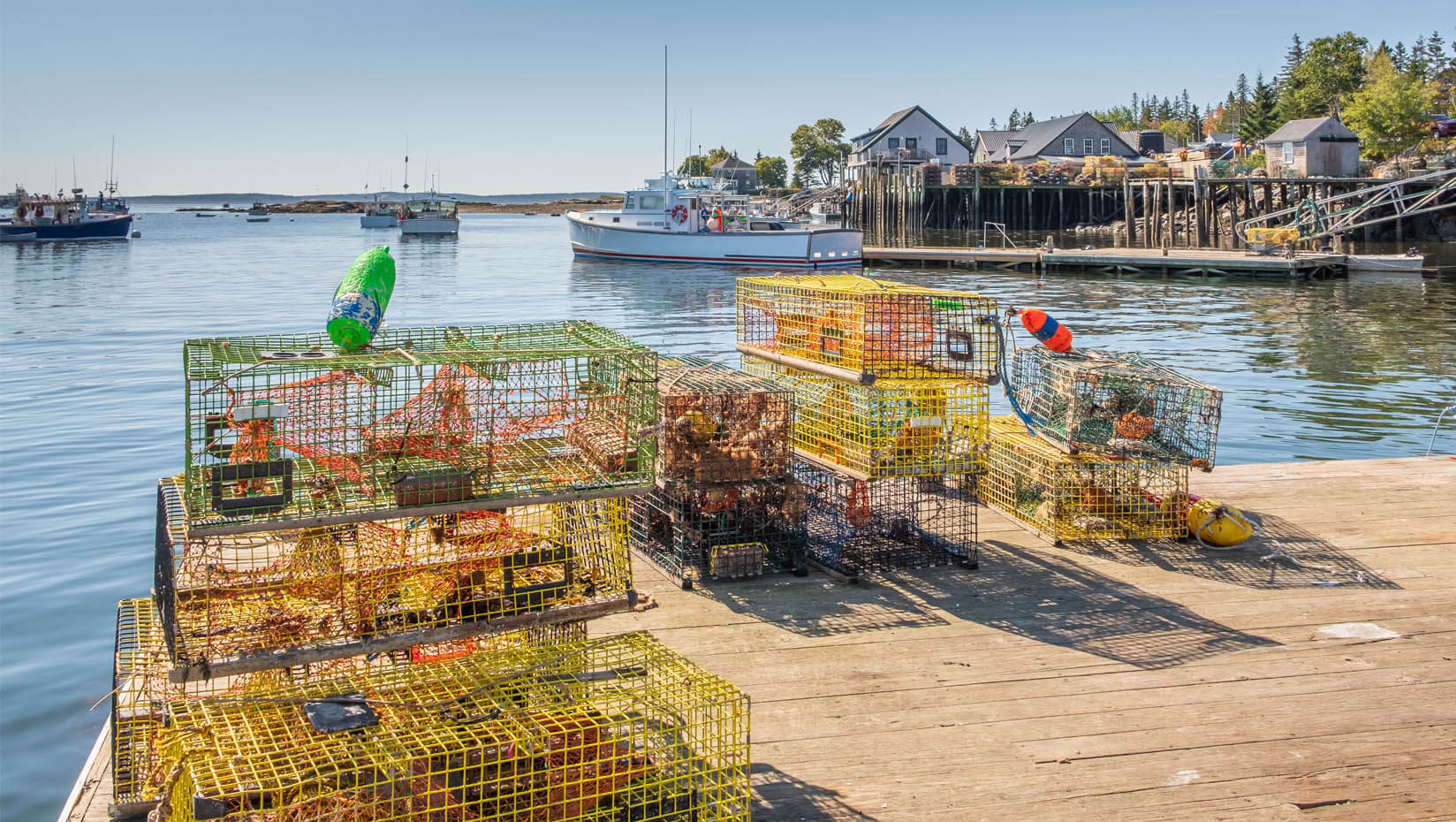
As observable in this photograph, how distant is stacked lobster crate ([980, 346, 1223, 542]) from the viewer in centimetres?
789

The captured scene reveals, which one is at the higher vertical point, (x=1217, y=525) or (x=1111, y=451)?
(x=1111, y=451)

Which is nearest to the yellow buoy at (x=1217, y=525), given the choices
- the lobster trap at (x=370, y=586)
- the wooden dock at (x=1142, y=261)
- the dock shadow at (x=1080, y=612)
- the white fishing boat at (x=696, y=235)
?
the dock shadow at (x=1080, y=612)

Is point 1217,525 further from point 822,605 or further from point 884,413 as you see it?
point 822,605

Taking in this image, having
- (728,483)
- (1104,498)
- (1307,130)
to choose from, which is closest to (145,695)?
(728,483)

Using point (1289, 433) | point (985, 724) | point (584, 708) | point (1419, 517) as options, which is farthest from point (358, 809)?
point (1289, 433)

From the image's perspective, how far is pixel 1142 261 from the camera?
3925cm

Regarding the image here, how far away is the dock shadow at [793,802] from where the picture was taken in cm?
438

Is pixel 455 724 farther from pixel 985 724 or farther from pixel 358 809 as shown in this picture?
pixel 985 724

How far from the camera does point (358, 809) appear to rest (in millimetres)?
3395

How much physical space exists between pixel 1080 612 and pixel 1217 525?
1661mm

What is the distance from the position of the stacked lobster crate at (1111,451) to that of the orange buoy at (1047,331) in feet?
0.81

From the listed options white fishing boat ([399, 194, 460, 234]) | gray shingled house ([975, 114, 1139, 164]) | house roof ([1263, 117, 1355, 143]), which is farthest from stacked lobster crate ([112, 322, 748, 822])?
Answer: gray shingled house ([975, 114, 1139, 164])

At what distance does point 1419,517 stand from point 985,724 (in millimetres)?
4866

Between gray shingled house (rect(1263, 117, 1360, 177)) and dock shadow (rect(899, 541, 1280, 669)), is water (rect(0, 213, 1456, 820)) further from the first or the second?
gray shingled house (rect(1263, 117, 1360, 177))
